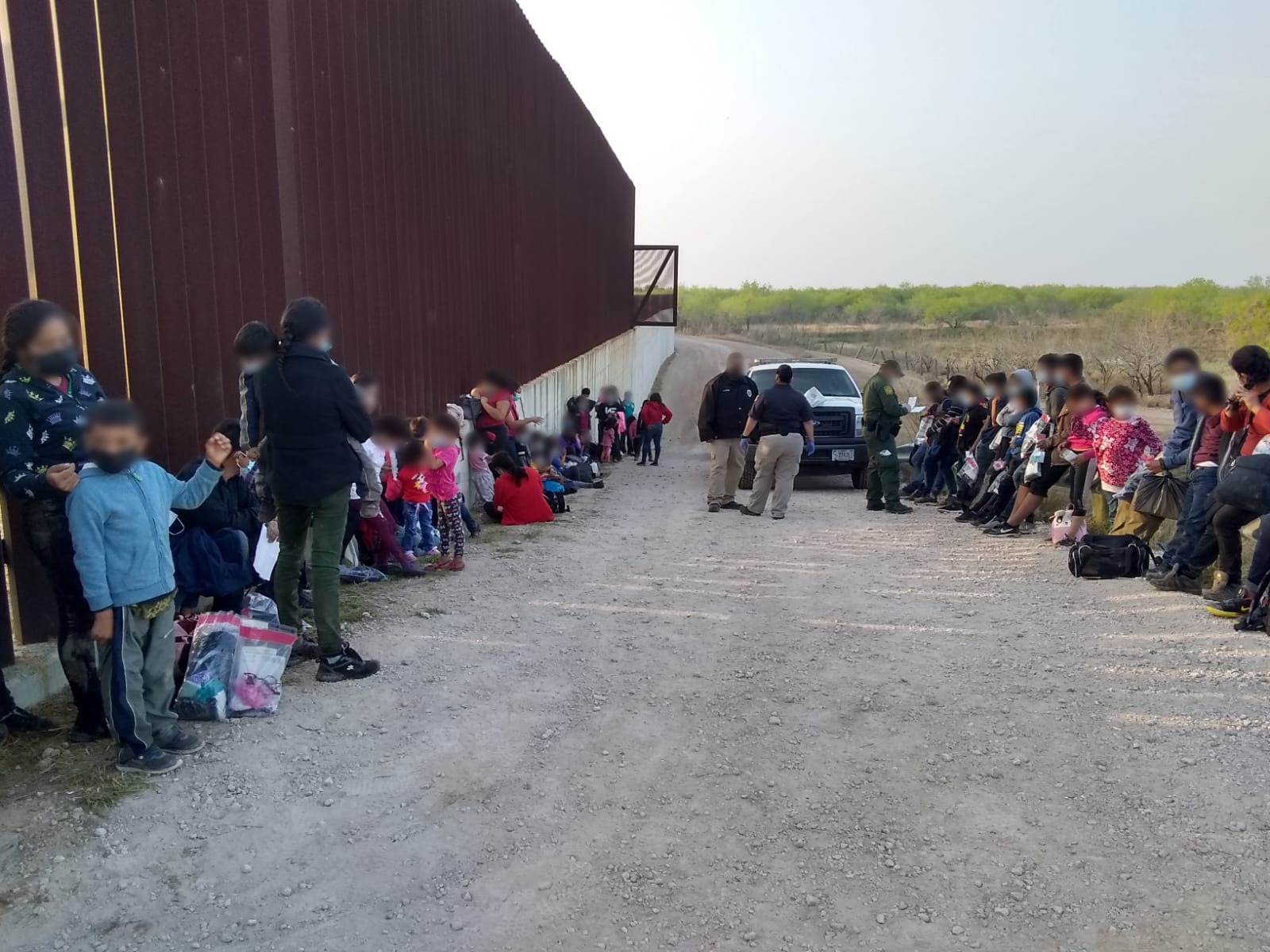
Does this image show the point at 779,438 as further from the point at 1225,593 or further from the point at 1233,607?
the point at 1233,607

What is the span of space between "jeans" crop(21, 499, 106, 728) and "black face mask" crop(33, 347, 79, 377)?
524 millimetres

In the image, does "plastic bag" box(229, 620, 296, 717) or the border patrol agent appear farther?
the border patrol agent

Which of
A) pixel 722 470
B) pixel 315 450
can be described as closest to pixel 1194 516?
pixel 722 470

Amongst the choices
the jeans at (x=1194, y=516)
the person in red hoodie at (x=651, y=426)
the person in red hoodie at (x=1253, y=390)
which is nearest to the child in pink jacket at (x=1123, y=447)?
the jeans at (x=1194, y=516)

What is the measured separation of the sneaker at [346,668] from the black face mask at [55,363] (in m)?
1.88

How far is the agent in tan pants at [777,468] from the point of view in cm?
1107

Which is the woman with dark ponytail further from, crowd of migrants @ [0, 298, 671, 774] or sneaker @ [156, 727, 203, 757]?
sneaker @ [156, 727, 203, 757]

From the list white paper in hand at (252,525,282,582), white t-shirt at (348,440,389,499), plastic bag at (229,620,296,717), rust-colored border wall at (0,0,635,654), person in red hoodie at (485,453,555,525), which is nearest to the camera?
plastic bag at (229,620,296,717)

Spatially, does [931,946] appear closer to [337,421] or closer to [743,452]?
[337,421]

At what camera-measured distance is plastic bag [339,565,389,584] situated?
6.96 meters

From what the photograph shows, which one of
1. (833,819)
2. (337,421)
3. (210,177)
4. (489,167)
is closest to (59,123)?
(210,177)

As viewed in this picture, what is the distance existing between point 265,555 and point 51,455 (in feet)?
5.14

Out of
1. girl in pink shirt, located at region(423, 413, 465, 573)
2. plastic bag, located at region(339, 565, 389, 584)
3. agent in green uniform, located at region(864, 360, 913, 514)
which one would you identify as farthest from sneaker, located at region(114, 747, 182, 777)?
agent in green uniform, located at region(864, 360, 913, 514)

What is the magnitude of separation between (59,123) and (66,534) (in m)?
2.14
